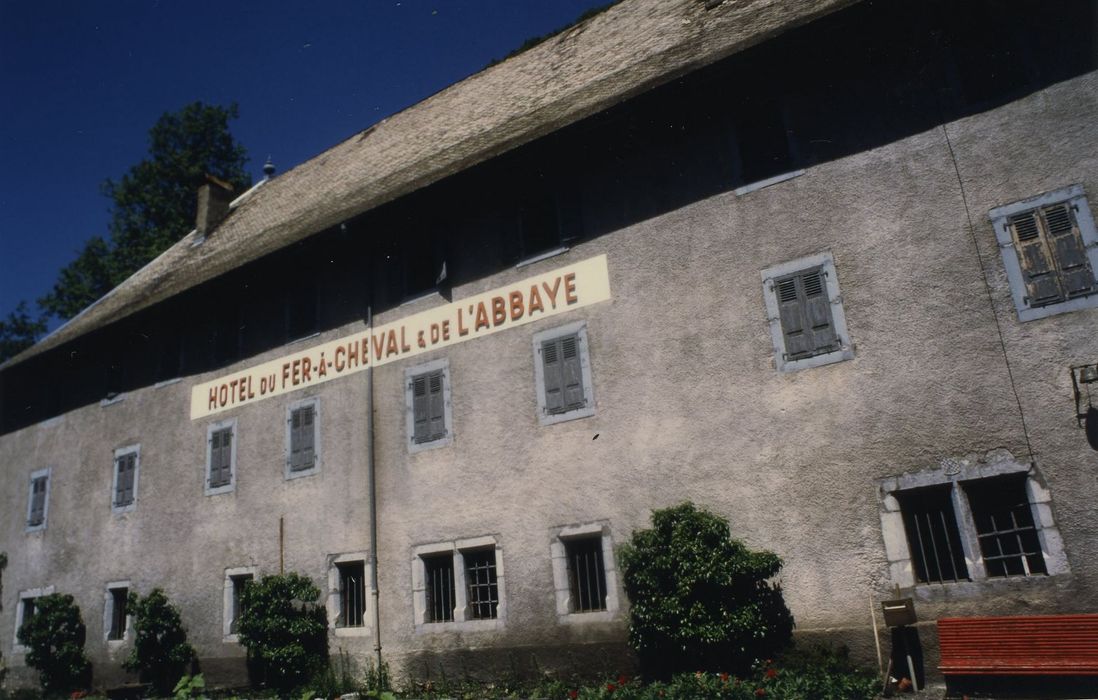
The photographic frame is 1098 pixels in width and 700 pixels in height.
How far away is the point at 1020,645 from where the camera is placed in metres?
7.30

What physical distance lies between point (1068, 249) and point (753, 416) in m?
3.62

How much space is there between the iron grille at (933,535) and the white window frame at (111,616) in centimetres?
1317

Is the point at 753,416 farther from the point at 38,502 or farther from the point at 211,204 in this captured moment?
the point at 38,502

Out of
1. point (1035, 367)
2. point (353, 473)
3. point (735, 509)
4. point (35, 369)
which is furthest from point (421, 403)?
point (35, 369)

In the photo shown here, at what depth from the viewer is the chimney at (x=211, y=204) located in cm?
1931

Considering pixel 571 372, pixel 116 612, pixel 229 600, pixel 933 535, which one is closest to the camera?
pixel 933 535

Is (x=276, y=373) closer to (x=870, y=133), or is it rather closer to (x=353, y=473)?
(x=353, y=473)

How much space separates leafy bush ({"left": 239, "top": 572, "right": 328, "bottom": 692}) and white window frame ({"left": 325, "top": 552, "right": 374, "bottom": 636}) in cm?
19

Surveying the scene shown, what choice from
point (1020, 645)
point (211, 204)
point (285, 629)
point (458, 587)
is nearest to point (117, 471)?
point (285, 629)

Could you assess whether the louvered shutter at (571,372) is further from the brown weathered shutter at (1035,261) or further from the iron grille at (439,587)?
the brown weathered shutter at (1035,261)

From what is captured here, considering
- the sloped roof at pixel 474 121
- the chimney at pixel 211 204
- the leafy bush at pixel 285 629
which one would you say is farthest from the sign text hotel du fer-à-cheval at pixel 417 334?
the chimney at pixel 211 204

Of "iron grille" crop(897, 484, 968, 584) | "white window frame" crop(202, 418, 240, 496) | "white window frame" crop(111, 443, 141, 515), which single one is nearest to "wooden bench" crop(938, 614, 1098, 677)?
"iron grille" crop(897, 484, 968, 584)

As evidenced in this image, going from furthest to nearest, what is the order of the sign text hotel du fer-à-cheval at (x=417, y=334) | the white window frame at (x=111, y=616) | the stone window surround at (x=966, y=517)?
the white window frame at (x=111, y=616)
the sign text hotel du fer-à-cheval at (x=417, y=334)
the stone window surround at (x=966, y=517)

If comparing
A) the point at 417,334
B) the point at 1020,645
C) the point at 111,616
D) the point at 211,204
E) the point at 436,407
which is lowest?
the point at 1020,645
